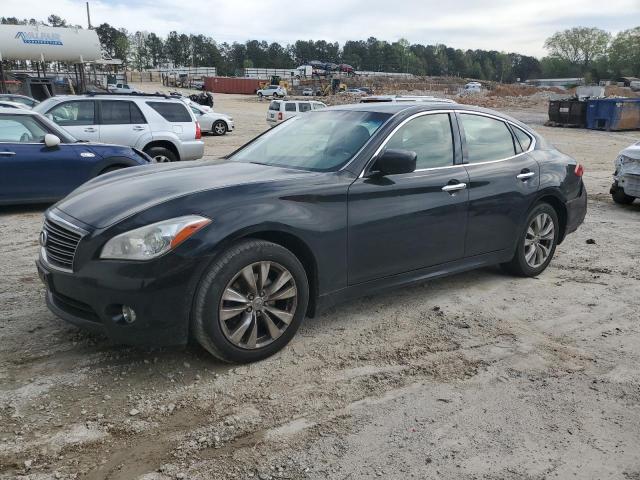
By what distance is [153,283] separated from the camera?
321cm

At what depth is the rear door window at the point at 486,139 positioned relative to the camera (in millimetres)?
4945

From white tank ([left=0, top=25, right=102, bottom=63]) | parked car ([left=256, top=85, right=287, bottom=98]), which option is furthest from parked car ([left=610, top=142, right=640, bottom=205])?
parked car ([left=256, top=85, right=287, bottom=98])

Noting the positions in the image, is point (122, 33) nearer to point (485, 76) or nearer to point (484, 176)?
point (485, 76)

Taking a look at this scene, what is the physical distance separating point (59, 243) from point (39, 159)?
5084 millimetres

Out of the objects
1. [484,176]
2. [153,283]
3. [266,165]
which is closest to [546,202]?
[484,176]

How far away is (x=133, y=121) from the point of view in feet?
36.0

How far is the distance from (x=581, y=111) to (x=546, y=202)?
86.7 ft

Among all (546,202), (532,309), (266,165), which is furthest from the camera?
(546,202)

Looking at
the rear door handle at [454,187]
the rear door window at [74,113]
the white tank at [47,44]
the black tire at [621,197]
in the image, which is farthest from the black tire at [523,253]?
the white tank at [47,44]

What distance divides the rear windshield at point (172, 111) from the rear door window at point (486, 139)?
7.66m

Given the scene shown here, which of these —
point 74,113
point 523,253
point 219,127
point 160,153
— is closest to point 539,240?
point 523,253

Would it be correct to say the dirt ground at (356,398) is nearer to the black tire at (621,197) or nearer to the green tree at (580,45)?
the black tire at (621,197)

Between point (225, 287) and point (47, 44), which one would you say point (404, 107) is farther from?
point (47, 44)

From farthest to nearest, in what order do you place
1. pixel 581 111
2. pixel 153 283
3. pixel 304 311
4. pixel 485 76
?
pixel 485 76 → pixel 581 111 → pixel 304 311 → pixel 153 283
